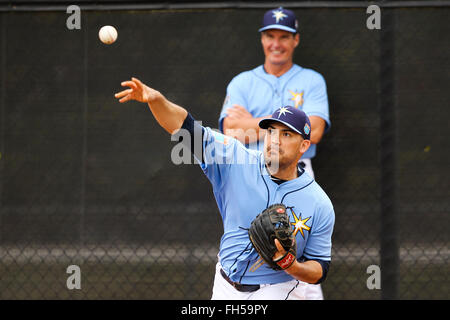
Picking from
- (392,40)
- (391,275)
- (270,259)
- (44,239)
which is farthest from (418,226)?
(44,239)

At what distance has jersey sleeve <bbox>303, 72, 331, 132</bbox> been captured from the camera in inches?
164

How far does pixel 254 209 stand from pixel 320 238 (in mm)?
396

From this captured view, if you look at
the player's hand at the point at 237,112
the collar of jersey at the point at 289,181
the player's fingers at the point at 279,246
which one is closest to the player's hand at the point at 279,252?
the player's fingers at the point at 279,246

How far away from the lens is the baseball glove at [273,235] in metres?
2.70

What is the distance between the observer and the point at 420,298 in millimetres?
4422

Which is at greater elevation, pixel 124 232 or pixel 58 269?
pixel 124 232

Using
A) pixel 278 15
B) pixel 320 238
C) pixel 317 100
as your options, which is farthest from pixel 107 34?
pixel 320 238

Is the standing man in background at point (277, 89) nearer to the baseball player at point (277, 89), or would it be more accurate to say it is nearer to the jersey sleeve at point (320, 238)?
the baseball player at point (277, 89)

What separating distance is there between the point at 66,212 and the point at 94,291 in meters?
0.69

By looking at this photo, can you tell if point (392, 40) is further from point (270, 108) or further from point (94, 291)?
point (94, 291)

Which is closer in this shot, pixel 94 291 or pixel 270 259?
pixel 270 259

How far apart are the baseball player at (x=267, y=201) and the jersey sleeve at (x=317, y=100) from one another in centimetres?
108

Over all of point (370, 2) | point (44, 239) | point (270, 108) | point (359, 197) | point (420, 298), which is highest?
point (370, 2)

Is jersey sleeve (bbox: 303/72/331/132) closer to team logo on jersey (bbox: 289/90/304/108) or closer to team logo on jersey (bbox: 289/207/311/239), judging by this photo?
team logo on jersey (bbox: 289/90/304/108)
